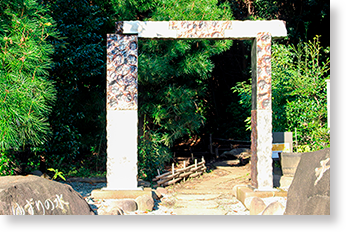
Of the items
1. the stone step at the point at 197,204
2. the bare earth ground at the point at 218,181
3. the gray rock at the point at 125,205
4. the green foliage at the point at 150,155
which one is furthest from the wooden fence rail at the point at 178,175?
the gray rock at the point at 125,205

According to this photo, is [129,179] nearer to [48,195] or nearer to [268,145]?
[48,195]

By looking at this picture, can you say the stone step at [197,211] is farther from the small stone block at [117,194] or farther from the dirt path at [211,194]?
the small stone block at [117,194]

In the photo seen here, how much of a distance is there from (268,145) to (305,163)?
170 centimetres

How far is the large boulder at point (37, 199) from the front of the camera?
113 inches

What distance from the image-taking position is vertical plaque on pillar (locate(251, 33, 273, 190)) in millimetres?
4777

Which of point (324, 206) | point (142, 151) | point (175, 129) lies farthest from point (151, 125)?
point (324, 206)

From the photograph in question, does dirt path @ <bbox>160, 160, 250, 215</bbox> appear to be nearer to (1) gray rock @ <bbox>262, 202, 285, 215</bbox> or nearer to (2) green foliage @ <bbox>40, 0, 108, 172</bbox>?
(1) gray rock @ <bbox>262, 202, 285, 215</bbox>

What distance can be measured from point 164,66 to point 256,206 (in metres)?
3.82

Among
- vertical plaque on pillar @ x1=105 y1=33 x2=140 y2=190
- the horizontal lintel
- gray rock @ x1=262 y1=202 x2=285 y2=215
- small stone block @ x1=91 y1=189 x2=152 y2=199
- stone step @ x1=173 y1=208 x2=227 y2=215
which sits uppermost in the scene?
the horizontal lintel

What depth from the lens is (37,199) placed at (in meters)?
3.08

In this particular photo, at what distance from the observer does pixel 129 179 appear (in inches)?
183

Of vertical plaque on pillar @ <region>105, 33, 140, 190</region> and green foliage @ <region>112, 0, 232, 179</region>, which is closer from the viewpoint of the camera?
vertical plaque on pillar @ <region>105, 33, 140, 190</region>

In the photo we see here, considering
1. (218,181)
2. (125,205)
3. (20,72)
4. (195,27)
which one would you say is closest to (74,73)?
(20,72)

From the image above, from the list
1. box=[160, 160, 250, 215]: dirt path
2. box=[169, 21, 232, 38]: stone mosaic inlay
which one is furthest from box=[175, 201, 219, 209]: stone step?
box=[169, 21, 232, 38]: stone mosaic inlay
